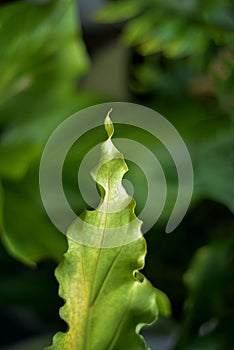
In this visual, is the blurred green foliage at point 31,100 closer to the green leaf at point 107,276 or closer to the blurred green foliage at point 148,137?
the blurred green foliage at point 148,137

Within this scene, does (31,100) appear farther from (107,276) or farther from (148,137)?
(107,276)

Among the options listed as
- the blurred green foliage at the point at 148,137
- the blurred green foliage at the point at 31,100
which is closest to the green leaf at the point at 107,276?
the blurred green foliage at the point at 148,137

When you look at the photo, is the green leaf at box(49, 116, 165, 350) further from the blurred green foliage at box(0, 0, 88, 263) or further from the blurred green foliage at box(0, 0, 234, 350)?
the blurred green foliage at box(0, 0, 88, 263)

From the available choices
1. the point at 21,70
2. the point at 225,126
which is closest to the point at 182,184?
the point at 225,126

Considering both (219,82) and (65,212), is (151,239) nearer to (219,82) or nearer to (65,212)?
(65,212)

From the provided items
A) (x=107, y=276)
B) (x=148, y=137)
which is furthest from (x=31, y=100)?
(x=107, y=276)

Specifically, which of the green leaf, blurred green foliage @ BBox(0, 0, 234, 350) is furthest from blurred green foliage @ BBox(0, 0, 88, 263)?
the green leaf
